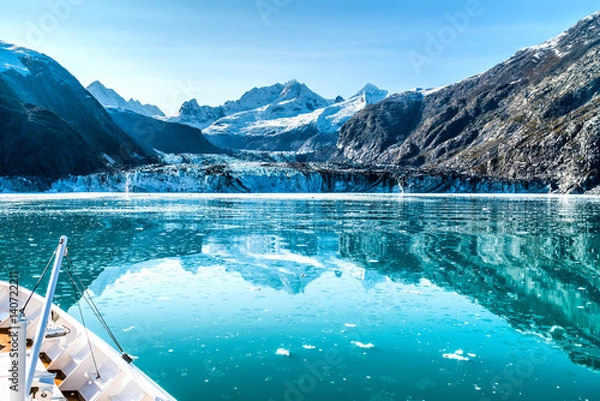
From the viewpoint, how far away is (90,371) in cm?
959

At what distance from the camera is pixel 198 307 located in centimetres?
1553

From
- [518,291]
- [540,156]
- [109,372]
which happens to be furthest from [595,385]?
[540,156]

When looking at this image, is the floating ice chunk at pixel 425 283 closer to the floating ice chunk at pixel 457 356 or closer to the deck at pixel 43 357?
the floating ice chunk at pixel 457 356

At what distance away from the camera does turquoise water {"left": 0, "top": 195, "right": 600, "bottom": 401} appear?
1019 centimetres

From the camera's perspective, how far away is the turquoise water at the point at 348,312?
33.4 feet

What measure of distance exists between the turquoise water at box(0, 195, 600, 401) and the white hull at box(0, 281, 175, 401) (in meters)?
1.31

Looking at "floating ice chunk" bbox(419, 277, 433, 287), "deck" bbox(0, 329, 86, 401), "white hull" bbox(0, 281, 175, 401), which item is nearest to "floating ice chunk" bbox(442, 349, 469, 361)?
"white hull" bbox(0, 281, 175, 401)

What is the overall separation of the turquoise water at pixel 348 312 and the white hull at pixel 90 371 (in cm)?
131

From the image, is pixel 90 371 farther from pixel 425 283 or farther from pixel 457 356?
pixel 425 283

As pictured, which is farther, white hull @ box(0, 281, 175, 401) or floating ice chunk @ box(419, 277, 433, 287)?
floating ice chunk @ box(419, 277, 433, 287)

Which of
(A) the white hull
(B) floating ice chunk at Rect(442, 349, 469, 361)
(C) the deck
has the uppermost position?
(A) the white hull

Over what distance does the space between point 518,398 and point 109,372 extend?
794cm

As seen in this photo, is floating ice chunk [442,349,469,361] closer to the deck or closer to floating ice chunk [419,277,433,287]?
floating ice chunk [419,277,433,287]

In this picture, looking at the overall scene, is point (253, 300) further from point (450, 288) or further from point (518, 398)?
point (518, 398)
